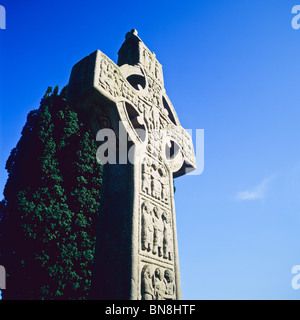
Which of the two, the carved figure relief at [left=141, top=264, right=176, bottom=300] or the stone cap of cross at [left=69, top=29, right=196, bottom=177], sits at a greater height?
the stone cap of cross at [left=69, top=29, right=196, bottom=177]

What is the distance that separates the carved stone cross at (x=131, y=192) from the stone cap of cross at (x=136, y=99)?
1 cm

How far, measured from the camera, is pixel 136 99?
4066 mm

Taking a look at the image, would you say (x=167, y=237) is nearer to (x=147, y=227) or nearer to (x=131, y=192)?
(x=147, y=227)

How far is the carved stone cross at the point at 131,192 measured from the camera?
2.93 metres

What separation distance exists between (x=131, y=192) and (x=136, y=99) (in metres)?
1.50

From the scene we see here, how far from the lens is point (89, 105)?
3451mm

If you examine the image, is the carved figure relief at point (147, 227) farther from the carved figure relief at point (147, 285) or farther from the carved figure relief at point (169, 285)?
the carved figure relief at point (169, 285)

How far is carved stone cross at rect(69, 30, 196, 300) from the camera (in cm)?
293

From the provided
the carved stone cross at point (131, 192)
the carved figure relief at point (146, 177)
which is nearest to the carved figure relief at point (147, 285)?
the carved stone cross at point (131, 192)

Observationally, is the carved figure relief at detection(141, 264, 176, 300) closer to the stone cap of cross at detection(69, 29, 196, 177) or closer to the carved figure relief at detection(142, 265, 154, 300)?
the carved figure relief at detection(142, 265, 154, 300)

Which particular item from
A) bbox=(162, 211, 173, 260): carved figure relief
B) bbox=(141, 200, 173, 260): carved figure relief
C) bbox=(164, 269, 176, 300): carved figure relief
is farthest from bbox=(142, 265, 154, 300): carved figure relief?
bbox=(162, 211, 173, 260): carved figure relief

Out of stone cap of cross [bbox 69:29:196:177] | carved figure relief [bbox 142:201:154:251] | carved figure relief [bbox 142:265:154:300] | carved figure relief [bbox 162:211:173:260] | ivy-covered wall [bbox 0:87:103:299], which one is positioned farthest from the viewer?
ivy-covered wall [bbox 0:87:103:299]

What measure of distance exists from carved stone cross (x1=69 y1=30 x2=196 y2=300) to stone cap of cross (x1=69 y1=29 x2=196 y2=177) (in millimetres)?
14
